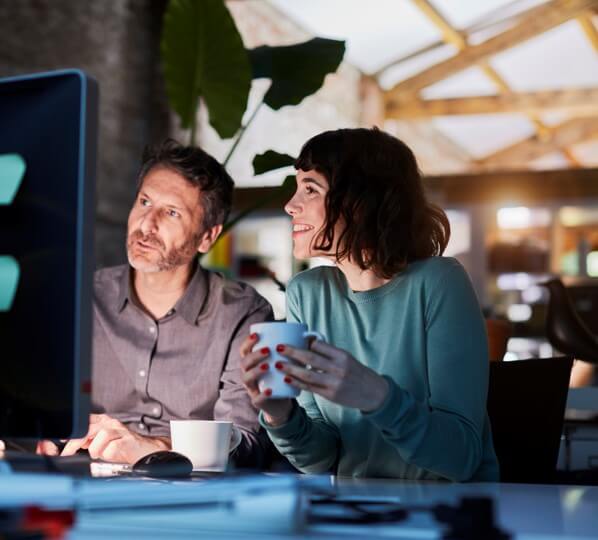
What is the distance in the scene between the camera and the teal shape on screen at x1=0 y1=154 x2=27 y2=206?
0.81 m

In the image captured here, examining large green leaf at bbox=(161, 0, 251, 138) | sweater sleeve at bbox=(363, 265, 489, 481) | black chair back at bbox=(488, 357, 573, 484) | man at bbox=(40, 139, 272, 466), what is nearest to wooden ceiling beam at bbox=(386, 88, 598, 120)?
large green leaf at bbox=(161, 0, 251, 138)

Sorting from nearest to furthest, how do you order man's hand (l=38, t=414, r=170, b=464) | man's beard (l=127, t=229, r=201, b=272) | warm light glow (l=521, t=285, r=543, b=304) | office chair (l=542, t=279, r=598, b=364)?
man's hand (l=38, t=414, r=170, b=464) < man's beard (l=127, t=229, r=201, b=272) < office chair (l=542, t=279, r=598, b=364) < warm light glow (l=521, t=285, r=543, b=304)

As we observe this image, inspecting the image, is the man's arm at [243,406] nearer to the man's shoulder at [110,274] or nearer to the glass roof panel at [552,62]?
the man's shoulder at [110,274]

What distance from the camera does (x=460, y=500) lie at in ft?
2.38

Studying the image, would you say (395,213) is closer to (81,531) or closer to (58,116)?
(58,116)

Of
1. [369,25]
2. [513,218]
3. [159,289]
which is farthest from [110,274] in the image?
[369,25]

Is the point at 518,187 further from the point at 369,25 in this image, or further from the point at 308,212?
the point at 369,25

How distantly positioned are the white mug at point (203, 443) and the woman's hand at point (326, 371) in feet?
0.72

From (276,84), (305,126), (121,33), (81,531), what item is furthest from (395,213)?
(305,126)

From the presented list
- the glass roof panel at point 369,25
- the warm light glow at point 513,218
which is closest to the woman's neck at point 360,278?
the warm light glow at point 513,218

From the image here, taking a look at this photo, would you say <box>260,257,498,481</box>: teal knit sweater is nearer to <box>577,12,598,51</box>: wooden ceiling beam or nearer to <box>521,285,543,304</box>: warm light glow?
<box>521,285,543,304</box>: warm light glow

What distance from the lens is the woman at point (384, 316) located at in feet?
4.09

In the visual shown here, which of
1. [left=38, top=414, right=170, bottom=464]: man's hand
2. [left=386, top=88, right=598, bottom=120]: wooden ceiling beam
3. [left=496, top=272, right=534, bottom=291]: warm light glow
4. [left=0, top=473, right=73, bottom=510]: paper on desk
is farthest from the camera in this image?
[left=386, top=88, right=598, bottom=120]: wooden ceiling beam

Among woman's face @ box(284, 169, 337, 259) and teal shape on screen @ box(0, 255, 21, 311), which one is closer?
teal shape on screen @ box(0, 255, 21, 311)
